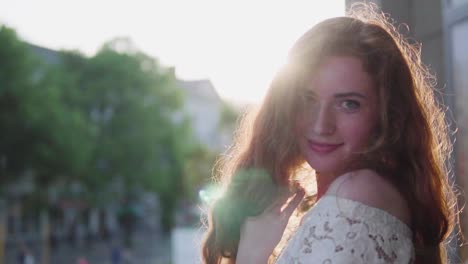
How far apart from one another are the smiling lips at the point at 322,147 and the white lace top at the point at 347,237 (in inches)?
4.8

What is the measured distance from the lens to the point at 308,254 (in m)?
1.13

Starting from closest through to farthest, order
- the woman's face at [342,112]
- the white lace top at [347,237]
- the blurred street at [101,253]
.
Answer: the white lace top at [347,237]
the woman's face at [342,112]
the blurred street at [101,253]

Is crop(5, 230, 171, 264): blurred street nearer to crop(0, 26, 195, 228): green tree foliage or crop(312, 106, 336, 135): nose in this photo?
crop(0, 26, 195, 228): green tree foliage

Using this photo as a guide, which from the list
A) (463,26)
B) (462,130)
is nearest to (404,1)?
(463,26)

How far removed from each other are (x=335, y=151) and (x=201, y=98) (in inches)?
2376

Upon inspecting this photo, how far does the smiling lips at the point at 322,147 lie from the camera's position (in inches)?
51.3

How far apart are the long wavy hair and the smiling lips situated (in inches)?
2.6

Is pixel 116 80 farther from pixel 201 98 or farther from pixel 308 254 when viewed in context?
pixel 308 254

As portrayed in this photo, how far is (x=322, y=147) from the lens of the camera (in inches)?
51.8

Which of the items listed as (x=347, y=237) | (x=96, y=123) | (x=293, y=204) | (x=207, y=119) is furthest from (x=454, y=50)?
(x=207, y=119)

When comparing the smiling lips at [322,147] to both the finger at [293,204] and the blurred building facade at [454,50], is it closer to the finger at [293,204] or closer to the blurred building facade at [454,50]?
the finger at [293,204]

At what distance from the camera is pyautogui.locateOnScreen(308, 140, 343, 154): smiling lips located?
130 centimetres

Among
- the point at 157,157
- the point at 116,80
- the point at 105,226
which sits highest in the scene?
the point at 116,80

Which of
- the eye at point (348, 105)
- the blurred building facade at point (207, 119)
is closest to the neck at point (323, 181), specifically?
the eye at point (348, 105)
